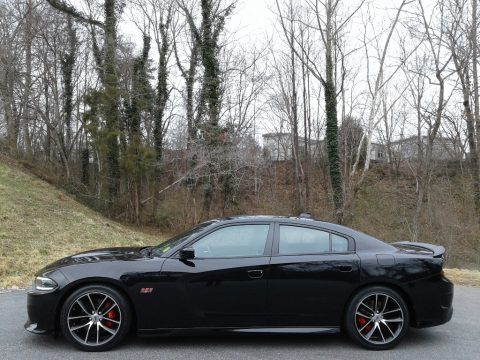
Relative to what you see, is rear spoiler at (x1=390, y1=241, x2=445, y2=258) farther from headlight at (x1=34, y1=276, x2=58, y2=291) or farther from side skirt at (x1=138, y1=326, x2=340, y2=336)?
headlight at (x1=34, y1=276, x2=58, y2=291)

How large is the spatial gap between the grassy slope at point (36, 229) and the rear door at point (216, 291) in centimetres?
487

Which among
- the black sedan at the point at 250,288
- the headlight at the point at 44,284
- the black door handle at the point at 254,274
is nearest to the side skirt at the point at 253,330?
the black sedan at the point at 250,288

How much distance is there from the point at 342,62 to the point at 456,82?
8.09 meters

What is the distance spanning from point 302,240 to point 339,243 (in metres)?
0.43

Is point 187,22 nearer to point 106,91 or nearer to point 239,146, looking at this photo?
point 106,91

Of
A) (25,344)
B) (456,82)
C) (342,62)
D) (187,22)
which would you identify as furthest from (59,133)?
(25,344)

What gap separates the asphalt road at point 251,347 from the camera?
4684 millimetres

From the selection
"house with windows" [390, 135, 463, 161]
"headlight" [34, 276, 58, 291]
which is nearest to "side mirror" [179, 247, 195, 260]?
"headlight" [34, 276, 58, 291]

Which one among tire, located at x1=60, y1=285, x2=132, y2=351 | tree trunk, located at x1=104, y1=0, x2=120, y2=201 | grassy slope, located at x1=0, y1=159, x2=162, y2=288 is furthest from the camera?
tree trunk, located at x1=104, y1=0, x2=120, y2=201

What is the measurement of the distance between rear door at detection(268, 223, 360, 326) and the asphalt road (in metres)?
0.31

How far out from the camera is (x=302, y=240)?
526cm

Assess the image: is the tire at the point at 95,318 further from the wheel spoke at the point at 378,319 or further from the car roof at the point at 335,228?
the wheel spoke at the point at 378,319

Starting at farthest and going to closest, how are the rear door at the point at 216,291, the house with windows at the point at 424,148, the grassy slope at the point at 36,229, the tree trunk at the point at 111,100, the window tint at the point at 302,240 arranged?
the house with windows at the point at 424,148 < the tree trunk at the point at 111,100 < the grassy slope at the point at 36,229 < the window tint at the point at 302,240 < the rear door at the point at 216,291

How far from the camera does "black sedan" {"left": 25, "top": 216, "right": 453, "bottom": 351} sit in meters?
4.87
